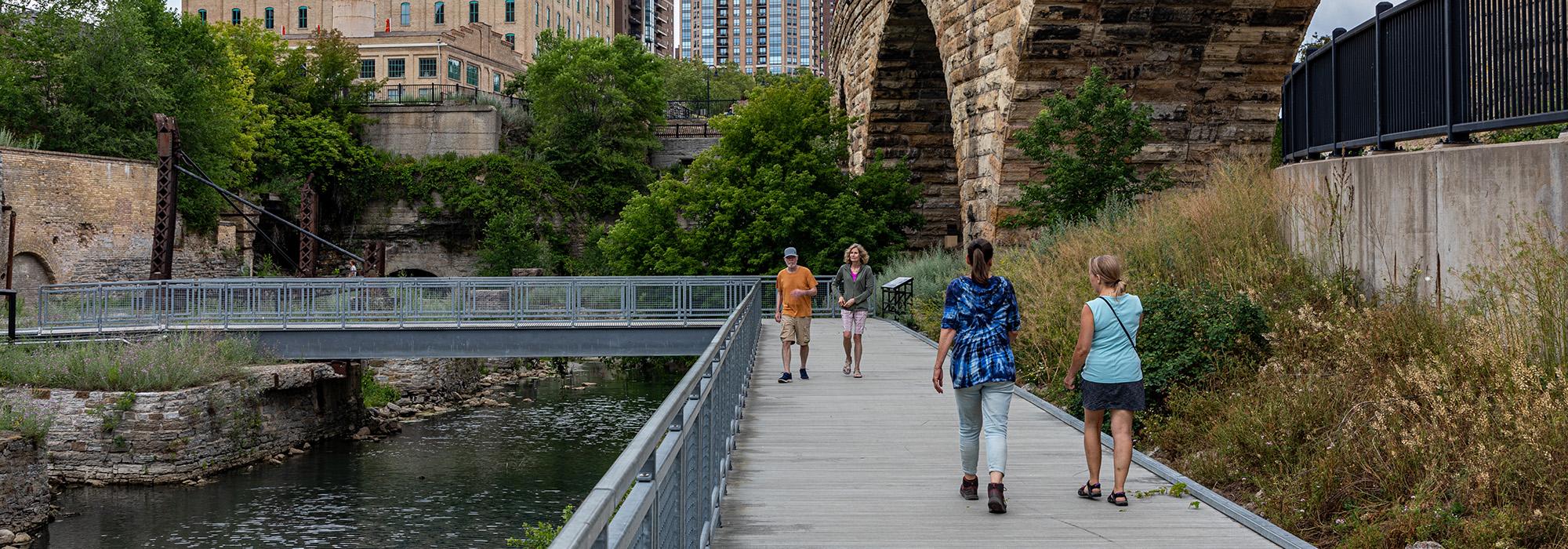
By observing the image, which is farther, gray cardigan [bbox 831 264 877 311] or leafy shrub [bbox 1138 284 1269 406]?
gray cardigan [bbox 831 264 877 311]

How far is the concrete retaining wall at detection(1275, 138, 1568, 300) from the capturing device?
22.7ft

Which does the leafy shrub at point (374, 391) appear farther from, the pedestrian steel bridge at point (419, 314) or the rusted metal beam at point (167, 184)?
the pedestrian steel bridge at point (419, 314)

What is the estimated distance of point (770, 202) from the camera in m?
29.1

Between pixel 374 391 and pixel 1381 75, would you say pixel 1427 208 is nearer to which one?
pixel 1381 75

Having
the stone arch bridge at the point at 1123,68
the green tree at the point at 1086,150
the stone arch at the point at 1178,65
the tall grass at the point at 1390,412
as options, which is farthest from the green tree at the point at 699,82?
the tall grass at the point at 1390,412

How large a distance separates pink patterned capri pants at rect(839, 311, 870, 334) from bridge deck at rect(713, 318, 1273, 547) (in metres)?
1.81

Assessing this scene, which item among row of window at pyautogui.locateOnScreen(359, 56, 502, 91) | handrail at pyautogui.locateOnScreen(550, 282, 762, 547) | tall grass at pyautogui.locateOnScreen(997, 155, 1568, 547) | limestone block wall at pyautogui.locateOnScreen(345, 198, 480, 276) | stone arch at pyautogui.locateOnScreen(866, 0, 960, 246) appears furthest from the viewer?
row of window at pyautogui.locateOnScreen(359, 56, 502, 91)

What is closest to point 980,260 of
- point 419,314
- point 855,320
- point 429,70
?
point 855,320

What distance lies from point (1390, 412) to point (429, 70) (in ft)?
220

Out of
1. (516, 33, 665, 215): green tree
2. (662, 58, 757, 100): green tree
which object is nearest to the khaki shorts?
(516, 33, 665, 215): green tree

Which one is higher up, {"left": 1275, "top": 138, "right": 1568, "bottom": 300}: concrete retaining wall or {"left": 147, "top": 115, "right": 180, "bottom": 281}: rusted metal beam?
{"left": 147, "top": 115, "right": 180, "bottom": 281}: rusted metal beam

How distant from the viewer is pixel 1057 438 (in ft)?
30.1

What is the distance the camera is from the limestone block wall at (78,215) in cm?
3412

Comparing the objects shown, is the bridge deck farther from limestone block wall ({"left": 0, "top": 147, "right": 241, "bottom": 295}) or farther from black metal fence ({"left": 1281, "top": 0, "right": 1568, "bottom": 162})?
limestone block wall ({"left": 0, "top": 147, "right": 241, "bottom": 295})
